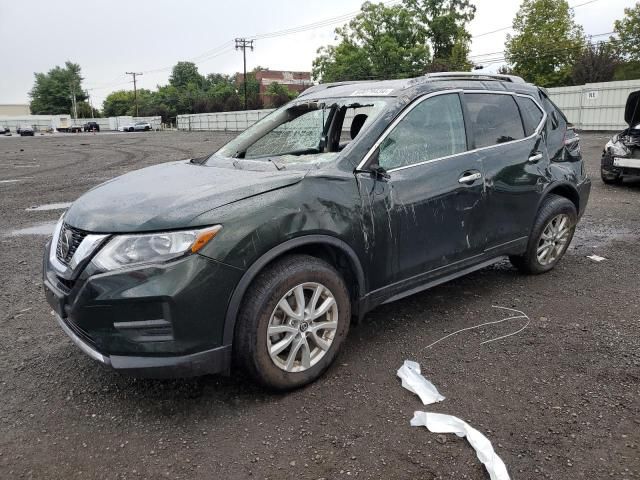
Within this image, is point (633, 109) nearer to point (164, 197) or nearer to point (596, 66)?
point (164, 197)

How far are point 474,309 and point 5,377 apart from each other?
11.0 ft

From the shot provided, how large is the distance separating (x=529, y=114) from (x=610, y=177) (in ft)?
22.3

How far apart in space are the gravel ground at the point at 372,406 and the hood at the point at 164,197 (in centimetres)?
104

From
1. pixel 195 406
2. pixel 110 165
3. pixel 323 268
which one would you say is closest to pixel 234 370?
pixel 195 406

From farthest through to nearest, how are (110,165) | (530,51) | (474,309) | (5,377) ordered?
1. (530,51)
2. (110,165)
3. (474,309)
4. (5,377)

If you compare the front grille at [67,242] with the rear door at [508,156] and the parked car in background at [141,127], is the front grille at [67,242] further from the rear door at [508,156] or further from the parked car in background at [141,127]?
the parked car in background at [141,127]

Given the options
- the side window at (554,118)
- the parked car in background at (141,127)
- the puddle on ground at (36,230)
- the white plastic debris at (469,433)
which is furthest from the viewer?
the parked car in background at (141,127)

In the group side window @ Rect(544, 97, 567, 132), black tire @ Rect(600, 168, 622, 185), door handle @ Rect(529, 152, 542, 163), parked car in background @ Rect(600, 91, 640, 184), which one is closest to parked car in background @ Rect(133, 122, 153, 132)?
black tire @ Rect(600, 168, 622, 185)

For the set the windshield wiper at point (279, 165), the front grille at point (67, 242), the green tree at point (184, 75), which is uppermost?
the green tree at point (184, 75)

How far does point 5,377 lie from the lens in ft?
10.8

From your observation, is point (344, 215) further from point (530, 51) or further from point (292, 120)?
point (530, 51)

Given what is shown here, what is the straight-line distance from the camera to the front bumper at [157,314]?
2.54m

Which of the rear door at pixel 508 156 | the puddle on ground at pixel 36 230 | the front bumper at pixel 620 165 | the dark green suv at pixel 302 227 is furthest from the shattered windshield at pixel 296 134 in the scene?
the front bumper at pixel 620 165

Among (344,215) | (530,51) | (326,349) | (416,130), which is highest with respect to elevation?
(530,51)
